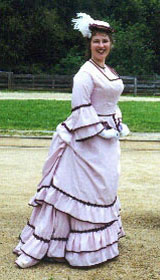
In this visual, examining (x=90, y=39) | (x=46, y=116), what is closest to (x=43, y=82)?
(x=46, y=116)

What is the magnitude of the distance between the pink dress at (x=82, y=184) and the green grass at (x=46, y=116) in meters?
10.1

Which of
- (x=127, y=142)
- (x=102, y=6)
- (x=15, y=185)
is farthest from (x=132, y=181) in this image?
(x=102, y=6)

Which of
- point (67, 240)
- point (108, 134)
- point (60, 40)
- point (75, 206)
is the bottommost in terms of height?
point (60, 40)

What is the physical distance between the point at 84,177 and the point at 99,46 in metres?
1.00

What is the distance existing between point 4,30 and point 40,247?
125 ft

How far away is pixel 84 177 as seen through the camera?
189 inches

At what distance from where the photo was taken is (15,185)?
8211 millimetres

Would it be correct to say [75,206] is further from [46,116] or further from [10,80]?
[10,80]

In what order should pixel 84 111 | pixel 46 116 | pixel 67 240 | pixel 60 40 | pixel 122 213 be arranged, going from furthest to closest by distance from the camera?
pixel 60 40
pixel 46 116
pixel 122 213
pixel 67 240
pixel 84 111

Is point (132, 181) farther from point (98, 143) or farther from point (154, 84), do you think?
point (154, 84)

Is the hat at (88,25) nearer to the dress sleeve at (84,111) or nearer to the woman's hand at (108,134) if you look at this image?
the dress sleeve at (84,111)

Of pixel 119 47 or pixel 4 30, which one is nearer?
pixel 119 47

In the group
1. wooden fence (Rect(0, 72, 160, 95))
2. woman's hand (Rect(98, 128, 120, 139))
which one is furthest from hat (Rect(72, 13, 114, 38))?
wooden fence (Rect(0, 72, 160, 95))

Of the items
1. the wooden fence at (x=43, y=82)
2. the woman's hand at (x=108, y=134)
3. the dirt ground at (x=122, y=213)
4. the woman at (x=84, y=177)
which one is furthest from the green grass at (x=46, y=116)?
the wooden fence at (x=43, y=82)
